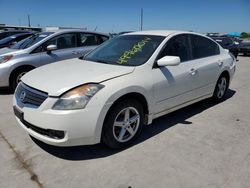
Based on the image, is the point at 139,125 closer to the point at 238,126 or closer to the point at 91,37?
the point at 238,126

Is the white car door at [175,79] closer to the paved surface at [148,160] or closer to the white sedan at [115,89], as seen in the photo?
the white sedan at [115,89]

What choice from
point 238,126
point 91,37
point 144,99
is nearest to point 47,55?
point 91,37

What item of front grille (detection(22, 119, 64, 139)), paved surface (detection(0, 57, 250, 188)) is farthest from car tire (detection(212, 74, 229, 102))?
front grille (detection(22, 119, 64, 139))

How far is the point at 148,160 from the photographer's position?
3049mm

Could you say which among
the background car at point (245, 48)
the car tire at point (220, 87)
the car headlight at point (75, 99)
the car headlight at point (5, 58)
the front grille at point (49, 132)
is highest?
the car headlight at point (75, 99)

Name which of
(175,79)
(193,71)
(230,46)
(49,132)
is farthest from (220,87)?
(230,46)

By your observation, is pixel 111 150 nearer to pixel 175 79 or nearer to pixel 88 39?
pixel 175 79

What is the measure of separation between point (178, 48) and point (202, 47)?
0.86 m

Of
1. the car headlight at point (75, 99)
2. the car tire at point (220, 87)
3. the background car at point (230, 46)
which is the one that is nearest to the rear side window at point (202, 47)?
the car tire at point (220, 87)

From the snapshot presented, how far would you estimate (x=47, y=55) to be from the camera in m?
6.48

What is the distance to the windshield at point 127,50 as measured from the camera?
3670 millimetres

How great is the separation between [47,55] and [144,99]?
13.0 feet

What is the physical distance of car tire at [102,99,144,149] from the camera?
3051 millimetres

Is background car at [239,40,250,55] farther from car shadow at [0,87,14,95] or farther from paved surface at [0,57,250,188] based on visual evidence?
car shadow at [0,87,14,95]
